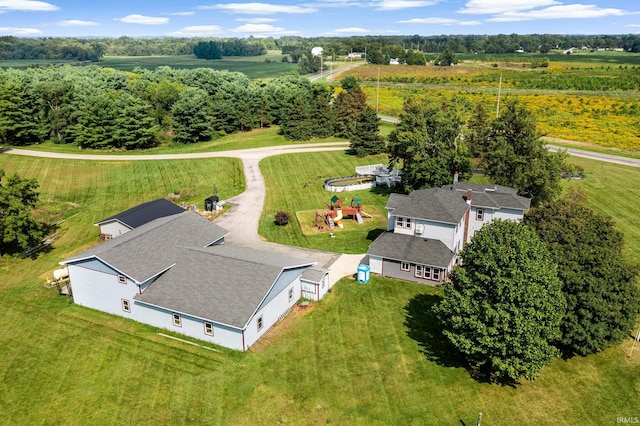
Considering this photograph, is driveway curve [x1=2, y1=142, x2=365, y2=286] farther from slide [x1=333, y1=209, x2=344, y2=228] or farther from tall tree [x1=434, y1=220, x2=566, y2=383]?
tall tree [x1=434, y1=220, x2=566, y2=383]

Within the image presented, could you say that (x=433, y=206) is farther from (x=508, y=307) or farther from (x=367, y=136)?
(x=367, y=136)

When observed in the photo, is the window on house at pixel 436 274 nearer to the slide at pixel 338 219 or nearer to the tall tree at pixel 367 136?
the slide at pixel 338 219

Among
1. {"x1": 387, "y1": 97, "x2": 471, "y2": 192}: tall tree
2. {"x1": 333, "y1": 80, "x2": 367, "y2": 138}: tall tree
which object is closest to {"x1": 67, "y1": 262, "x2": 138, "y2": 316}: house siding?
{"x1": 387, "y1": 97, "x2": 471, "y2": 192}: tall tree

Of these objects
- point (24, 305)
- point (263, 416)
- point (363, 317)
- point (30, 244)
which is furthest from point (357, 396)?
point (30, 244)

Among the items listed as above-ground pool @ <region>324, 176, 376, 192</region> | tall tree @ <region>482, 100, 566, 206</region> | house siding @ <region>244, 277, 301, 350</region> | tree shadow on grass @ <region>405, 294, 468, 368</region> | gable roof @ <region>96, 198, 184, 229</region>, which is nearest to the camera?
tree shadow on grass @ <region>405, 294, 468, 368</region>

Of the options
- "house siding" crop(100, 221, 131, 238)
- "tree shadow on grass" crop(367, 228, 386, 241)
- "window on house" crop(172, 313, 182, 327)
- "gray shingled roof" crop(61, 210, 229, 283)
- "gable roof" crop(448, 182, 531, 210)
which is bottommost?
"tree shadow on grass" crop(367, 228, 386, 241)

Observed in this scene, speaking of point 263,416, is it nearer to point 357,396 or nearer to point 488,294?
point 357,396

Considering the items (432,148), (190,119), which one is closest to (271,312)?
(432,148)
